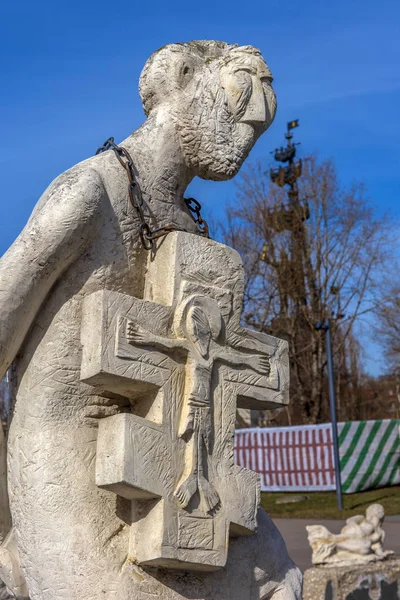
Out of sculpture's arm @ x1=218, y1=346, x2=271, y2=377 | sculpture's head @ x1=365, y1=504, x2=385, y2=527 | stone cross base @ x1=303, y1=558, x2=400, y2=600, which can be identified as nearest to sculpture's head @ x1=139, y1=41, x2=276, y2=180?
sculpture's arm @ x1=218, y1=346, x2=271, y2=377

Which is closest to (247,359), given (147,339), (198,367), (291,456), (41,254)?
(198,367)

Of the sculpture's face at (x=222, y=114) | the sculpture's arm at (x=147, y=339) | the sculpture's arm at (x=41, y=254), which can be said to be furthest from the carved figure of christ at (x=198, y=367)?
the sculpture's face at (x=222, y=114)

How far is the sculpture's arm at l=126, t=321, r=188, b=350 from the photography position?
2154 millimetres

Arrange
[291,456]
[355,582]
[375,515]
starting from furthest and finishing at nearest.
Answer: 1. [291,456]
2. [375,515]
3. [355,582]

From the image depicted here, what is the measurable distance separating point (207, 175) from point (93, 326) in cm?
66

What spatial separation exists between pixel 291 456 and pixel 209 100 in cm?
1750

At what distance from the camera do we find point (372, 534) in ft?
23.2

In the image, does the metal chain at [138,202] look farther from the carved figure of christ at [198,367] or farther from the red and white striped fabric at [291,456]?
the red and white striped fabric at [291,456]

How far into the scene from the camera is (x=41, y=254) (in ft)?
7.15

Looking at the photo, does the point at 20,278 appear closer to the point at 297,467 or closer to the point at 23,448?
the point at 23,448

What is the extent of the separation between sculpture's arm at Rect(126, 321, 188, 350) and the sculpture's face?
56 cm

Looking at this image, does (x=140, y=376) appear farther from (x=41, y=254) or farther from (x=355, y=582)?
(x=355, y=582)

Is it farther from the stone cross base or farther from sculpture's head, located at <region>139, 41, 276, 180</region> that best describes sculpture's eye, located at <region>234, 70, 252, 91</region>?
the stone cross base

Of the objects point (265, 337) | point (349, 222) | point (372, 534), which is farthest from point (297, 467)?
point (265, 337)
